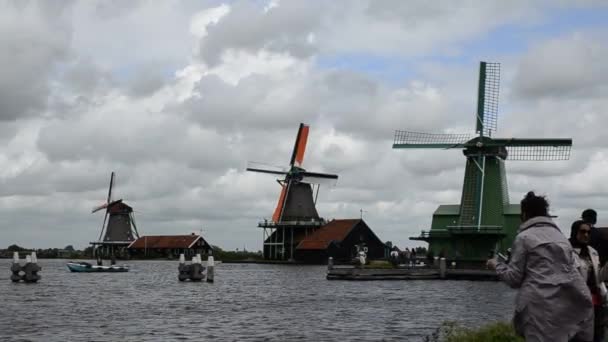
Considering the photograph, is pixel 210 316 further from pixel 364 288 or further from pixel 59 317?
pixel 364 288

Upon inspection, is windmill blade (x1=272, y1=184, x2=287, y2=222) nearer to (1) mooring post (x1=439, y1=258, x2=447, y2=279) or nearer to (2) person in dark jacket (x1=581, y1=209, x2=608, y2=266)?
(1) mooring post (x1=439, y1=258, x2=447, y2=279)

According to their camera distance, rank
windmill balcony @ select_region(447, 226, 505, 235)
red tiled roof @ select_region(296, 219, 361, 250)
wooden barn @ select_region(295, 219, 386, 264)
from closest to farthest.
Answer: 1. windmill balcony @ select_region(447, 226, 505, 235)
2. wooden barn @ select_region(295, 219, 386, 264)
3. red tiled roof @ select_region(296, 219, 361, 250)

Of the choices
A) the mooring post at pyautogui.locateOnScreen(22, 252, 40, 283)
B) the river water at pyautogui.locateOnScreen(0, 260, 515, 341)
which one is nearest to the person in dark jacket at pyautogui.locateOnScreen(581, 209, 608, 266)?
the river water at pyautogui.locateOnScreen(0, 260, 515, 341)

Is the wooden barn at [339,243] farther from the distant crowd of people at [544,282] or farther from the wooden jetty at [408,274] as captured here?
the distant crowd of people at [544,282]

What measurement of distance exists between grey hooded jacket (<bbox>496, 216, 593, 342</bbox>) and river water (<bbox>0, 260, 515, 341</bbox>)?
45.4ft

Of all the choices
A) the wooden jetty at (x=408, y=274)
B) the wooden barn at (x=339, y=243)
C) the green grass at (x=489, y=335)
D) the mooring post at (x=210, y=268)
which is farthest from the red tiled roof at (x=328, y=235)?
the green grass at (x=489, y=335)

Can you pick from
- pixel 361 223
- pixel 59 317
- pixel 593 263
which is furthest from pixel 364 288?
pixel 361 223

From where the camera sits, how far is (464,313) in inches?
1094

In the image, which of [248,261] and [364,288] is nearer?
[364,288]

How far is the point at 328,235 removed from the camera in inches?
3398

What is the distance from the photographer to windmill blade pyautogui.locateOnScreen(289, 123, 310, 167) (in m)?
93.1

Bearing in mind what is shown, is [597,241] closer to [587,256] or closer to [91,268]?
[587,256]

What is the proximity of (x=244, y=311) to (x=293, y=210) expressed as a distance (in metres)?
61.5

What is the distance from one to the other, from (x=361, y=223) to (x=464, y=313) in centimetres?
5979
